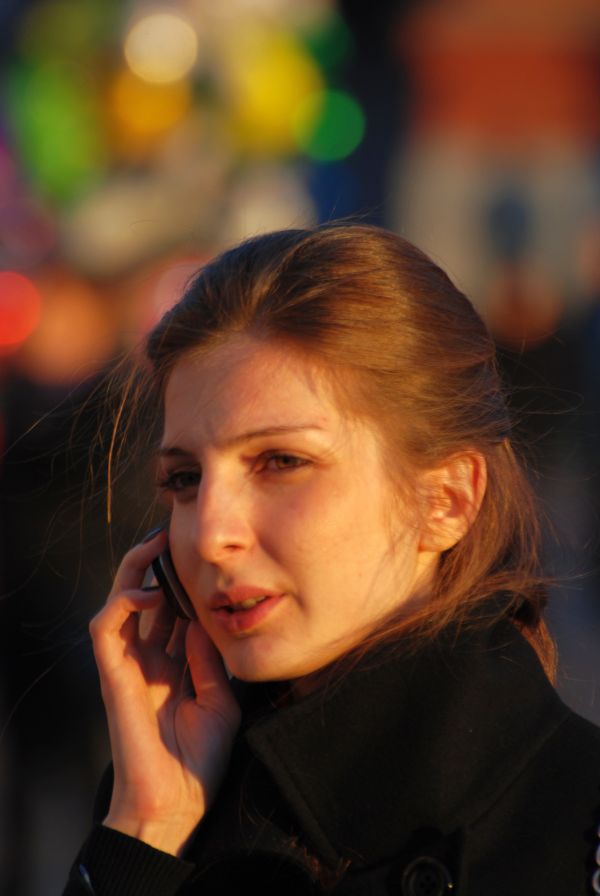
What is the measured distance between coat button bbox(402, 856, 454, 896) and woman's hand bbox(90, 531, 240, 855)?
18.7 inches

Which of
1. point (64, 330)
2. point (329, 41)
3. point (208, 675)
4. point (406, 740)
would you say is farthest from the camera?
point (329, 41)

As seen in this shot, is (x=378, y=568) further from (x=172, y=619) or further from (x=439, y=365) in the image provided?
(x=172, y=619)

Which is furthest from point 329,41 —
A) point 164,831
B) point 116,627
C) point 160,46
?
point 164,831

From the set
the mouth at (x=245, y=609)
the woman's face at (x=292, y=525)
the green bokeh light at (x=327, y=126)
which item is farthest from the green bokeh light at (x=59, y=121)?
the mouth at (x=245, y=609)

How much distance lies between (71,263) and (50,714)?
1.93m

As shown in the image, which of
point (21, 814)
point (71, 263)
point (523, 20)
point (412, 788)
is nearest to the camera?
point (412, 788)

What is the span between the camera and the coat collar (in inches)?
77.1

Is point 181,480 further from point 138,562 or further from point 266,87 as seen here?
point 266,87

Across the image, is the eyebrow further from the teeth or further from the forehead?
the teeth

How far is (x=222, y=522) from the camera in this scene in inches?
81.7

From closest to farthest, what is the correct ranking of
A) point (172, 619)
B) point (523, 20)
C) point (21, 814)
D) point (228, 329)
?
point (228, 329) → point (172, 619) → point (21, 814) → point (523, 20)

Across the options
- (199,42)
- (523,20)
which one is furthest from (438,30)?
(199,42)

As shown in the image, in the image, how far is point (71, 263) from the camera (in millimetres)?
5672

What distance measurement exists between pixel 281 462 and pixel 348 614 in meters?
0.26
